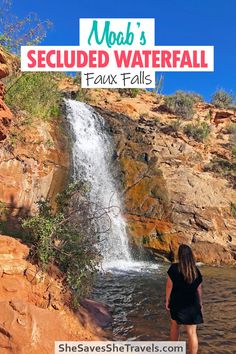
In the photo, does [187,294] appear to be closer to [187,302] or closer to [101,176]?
[187,302]

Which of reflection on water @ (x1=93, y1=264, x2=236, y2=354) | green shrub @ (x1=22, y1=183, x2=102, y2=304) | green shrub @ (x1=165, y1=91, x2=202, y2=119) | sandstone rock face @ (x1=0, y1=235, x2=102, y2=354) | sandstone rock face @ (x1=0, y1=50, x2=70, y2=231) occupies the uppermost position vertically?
green shrub @ (x1=165, y1=91, x2=202, y2=119)

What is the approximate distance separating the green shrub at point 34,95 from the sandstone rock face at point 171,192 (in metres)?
4.29

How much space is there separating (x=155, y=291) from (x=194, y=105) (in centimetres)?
2563

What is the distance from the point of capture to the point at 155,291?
11.0 metres

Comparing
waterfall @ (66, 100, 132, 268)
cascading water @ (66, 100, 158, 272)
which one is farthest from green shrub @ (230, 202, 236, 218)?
waterfall @ (66, 100, 132, 268)

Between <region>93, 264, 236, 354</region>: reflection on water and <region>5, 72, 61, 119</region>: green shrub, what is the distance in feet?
23.0

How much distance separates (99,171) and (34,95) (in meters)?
4.76

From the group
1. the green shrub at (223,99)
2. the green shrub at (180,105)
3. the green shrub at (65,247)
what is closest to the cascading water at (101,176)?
the green shrub at (65,247)

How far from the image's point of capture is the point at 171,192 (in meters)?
19.8

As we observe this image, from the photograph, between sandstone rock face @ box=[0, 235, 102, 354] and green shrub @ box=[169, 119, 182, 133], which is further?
green shrub @ box=[169, 119, 182, 133]

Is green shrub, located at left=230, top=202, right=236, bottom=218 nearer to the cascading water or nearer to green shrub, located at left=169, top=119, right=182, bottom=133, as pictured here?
the cascading water

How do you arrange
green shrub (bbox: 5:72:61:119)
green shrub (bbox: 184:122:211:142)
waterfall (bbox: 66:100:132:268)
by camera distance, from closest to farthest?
green shrub (bbox: 5:72:61:119) → waterfall (bbox: 66:100:132:268) → green shrub (bbox: 184:122:211:142)

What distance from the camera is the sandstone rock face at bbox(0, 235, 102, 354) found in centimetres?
560

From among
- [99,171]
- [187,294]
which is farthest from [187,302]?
[99,171]
